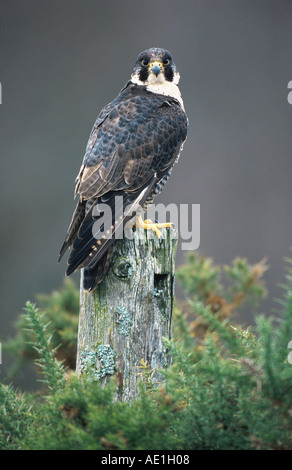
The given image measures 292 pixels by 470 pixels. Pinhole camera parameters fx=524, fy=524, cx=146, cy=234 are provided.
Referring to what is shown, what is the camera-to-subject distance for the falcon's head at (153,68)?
2999 millimetres

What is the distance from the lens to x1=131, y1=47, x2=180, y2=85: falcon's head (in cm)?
300

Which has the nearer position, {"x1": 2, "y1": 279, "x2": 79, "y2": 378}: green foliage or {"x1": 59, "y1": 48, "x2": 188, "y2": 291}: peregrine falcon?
{"x1": 59, "y1": 48, "x2": 188, "y2": 291}: peregrine falcon

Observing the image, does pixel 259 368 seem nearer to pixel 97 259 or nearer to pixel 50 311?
pixel 97 259

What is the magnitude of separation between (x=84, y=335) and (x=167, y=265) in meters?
0.43

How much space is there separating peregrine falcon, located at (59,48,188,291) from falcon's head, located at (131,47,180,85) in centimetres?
1

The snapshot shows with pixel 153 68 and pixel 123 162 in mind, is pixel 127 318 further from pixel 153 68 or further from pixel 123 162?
pixel 153 68

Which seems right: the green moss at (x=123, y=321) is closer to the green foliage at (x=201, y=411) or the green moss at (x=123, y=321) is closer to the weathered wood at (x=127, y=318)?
the weathered wood at (x=127, y=318)

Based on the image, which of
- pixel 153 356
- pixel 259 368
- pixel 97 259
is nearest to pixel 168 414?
pixel 259 368

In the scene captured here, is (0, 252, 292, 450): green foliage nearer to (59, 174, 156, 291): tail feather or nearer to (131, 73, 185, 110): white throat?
(59, 174, 156, 291): tail feather

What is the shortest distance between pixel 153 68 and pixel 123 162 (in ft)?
2.63

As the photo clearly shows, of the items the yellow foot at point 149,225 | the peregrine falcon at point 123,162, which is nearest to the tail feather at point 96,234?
the peregrine falcon at point 123,162

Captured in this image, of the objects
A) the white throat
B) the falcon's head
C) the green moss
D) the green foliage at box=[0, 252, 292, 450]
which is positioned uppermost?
the falcon's head

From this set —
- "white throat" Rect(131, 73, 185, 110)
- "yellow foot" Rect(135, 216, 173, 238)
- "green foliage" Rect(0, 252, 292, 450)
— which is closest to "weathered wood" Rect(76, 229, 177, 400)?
"yellow foot" Rect(135, 216, 173, 238)
